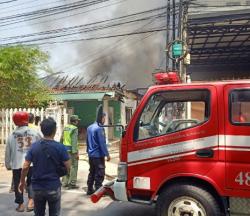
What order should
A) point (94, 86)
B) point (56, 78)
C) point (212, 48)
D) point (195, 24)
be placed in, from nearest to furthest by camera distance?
point (195, 24), point (94, 86), point (212, 48), point (56, 78)

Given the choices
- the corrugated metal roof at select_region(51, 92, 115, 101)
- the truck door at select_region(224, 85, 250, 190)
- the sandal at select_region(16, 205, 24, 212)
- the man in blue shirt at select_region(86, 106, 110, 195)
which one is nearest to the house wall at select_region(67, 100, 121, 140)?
the corrugated metal roof at select_region(51, 92, 115, 101)

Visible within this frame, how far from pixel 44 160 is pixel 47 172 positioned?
0.13m

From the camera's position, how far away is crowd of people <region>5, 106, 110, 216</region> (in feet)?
15.1

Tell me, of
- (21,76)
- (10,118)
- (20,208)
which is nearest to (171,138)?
(20,208)

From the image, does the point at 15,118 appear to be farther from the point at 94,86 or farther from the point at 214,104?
the point at 94,86

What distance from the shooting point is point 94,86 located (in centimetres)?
2212

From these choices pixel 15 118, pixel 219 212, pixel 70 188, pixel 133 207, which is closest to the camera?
pixel 219 212

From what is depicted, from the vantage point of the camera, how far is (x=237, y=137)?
5.10 meters

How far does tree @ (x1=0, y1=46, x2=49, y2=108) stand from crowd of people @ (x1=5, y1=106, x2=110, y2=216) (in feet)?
21.1

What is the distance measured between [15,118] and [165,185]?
2.51 meters

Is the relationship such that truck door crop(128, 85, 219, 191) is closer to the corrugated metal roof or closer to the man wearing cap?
the man wearing cap

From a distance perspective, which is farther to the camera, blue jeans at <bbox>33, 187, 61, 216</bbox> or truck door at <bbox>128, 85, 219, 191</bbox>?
truck door at <bbox>128, 85, 219, 191</bbox>

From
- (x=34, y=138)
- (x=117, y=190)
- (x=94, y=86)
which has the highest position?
(x=94, y=86)

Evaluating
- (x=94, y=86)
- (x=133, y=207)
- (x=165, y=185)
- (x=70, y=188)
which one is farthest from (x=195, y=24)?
(x=165, y=185)
